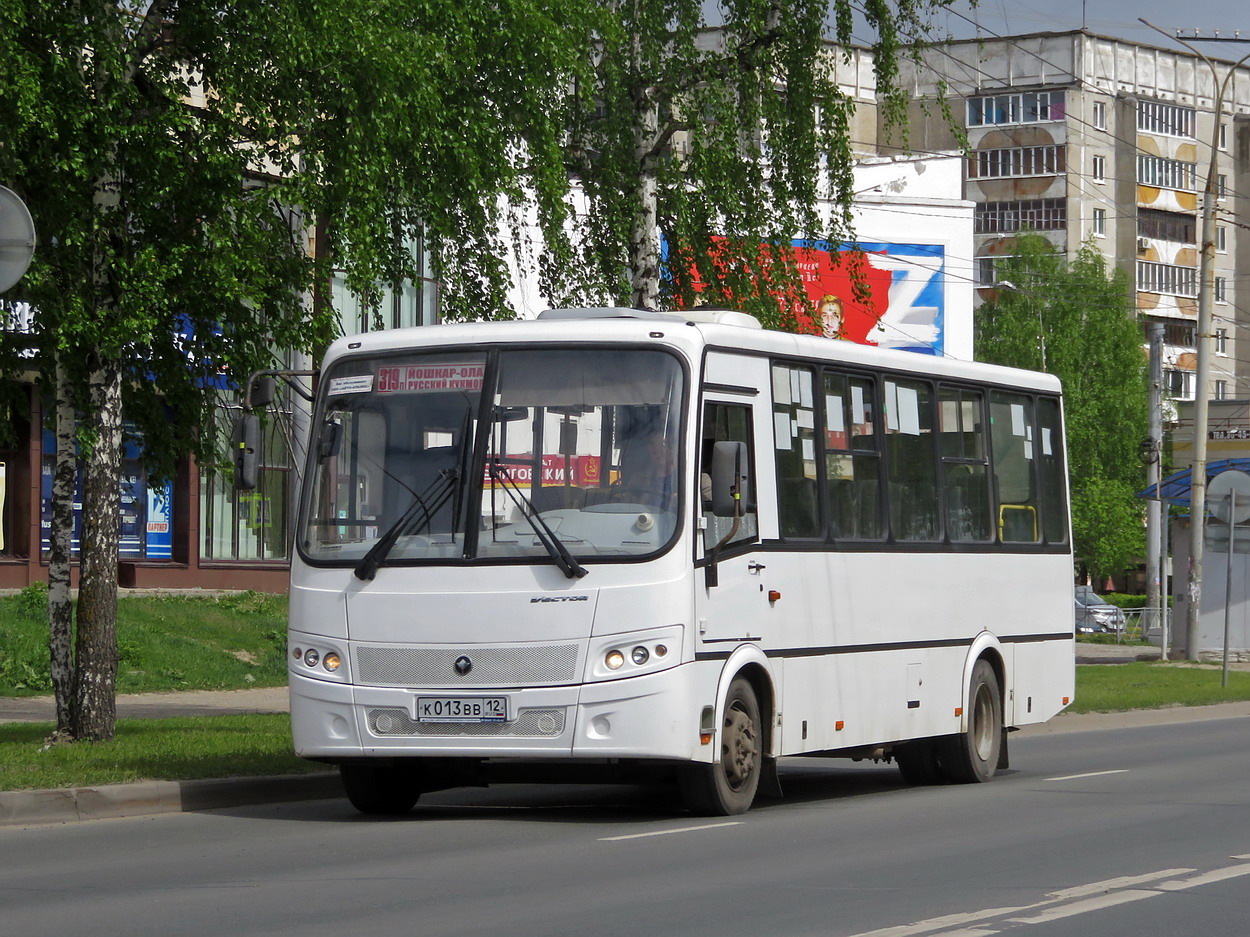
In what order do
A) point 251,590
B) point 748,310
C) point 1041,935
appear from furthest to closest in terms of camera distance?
1. point 251,590
2. point 748,310
3. point 1041,935

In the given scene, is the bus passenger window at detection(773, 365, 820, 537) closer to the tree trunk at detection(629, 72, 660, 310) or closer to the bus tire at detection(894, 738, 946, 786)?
the bus tire at detection(894, 738, 946, 786)

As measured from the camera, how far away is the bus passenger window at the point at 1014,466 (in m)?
16.9

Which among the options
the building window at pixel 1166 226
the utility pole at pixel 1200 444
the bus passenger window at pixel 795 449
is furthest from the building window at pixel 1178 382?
the bus passenger window at pixel 795 449

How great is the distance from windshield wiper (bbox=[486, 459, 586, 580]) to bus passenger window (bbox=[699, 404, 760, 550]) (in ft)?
2.84

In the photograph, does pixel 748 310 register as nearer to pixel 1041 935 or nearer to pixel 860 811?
pixel 860 811

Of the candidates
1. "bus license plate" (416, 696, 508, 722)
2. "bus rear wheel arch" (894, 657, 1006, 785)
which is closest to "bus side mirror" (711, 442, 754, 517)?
Result: "bus license plate" (416, 696, 508, 722)

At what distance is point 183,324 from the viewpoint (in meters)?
17.5

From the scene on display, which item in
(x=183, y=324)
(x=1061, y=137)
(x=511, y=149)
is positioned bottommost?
(x=183, y=324)

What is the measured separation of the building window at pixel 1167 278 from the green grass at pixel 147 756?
83.7 m

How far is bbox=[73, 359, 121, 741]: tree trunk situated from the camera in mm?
16359

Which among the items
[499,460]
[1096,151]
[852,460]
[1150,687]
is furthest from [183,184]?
[1096,151]

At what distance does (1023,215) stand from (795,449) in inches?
3273

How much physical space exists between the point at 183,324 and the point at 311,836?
261 inches

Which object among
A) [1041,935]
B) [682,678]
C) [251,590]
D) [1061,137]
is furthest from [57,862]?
[1061,137]
